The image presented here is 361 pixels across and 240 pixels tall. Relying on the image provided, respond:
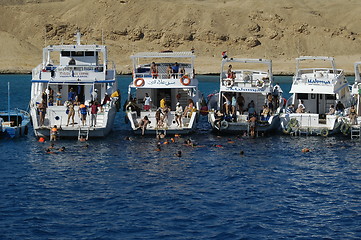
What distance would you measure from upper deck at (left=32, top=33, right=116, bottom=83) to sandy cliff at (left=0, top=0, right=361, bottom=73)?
78.5m

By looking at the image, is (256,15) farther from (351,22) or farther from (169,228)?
(169,228)

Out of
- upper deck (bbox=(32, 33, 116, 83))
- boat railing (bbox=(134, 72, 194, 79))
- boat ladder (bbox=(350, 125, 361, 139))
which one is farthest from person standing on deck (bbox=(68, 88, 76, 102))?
boat ladder (bbox=(350, 125, 361, 139))

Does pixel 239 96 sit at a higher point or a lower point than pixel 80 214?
higher

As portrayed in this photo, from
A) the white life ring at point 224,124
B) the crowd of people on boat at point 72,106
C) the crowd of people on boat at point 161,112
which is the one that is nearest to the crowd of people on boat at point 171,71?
the crowd of people on boat at point 161,112

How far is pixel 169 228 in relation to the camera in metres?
27.5

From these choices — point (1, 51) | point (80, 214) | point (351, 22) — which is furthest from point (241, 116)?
point (351, 22)

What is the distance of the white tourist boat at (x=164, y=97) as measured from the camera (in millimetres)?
45844

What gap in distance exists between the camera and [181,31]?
468ft

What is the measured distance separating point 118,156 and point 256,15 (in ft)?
385

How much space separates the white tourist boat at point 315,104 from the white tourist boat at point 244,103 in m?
1.11

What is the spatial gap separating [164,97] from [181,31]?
94026 millimetres

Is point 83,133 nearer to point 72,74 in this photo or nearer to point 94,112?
point 94,112

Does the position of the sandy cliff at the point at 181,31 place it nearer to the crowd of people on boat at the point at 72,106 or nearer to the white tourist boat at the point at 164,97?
the white tourist boat at the point at 164,97

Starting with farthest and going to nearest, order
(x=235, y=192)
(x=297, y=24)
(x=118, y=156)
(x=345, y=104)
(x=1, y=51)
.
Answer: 1. (x=297, y=24)
2. (x=1, y=51)
3. (x=345, y=104)
4. (x=118, y=156)
5. (x=235, y=192)
